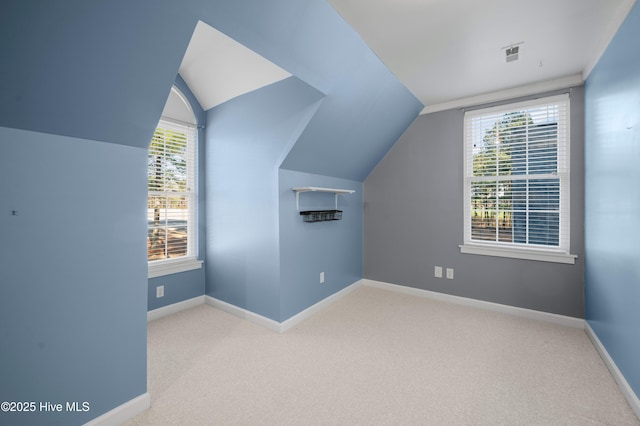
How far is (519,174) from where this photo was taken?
308 cm

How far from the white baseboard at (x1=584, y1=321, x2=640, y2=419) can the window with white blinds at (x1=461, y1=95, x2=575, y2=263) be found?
0.76 meters

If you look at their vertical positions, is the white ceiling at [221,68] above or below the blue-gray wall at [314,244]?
above

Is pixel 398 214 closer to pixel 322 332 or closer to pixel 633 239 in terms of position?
pixel 322 332

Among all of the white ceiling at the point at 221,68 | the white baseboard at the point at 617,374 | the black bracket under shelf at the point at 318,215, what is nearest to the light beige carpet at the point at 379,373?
the white baseboard at the point at 617,374

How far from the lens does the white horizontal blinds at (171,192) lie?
298 cm

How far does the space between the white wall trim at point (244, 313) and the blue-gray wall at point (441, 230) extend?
187 centimetres

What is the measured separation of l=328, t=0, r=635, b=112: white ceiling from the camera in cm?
177

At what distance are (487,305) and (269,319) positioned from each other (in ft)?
8.37

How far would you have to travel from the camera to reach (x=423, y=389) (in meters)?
1.86

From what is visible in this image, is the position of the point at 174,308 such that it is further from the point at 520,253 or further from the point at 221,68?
the point at 520,253

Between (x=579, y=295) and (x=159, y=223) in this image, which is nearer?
(x=579, y=295)

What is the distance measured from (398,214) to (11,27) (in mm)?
3721

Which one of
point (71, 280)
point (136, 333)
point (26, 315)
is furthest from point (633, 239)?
point (26, 315)

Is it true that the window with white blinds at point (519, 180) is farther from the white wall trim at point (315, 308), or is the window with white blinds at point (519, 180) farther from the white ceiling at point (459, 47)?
the white wall trim at point (315, 308)
